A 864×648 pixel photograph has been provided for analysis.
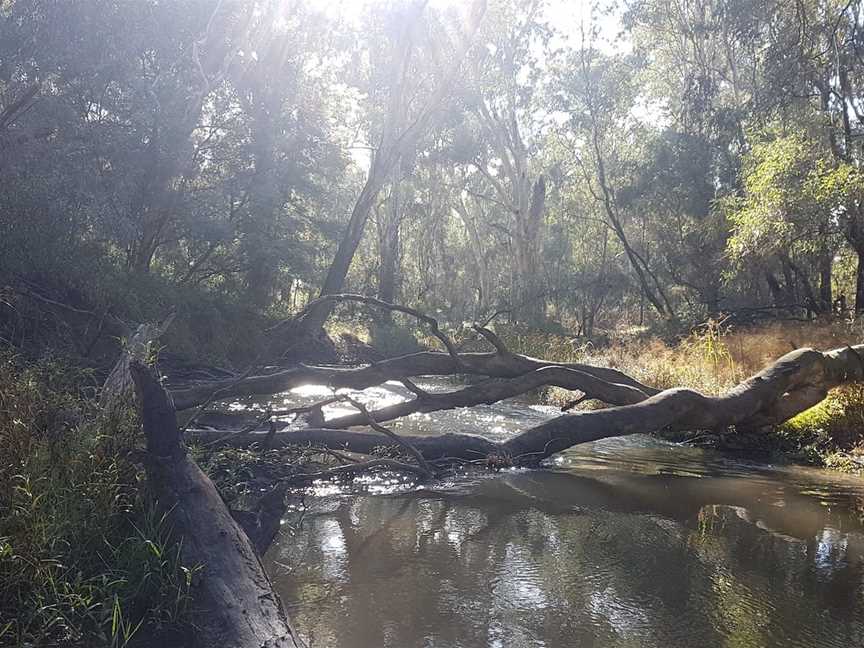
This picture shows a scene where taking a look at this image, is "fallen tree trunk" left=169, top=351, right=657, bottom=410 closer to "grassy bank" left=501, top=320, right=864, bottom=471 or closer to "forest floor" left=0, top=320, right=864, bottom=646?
"forest floor" left=0, top=320, right=864, bottom=646

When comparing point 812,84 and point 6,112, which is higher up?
point 812,84

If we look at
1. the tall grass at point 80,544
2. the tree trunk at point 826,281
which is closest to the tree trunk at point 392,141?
the tree trunk at point 826,281

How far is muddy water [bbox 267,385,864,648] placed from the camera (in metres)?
3.77

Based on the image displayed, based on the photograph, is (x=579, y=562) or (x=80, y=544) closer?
(x=80, y=544)

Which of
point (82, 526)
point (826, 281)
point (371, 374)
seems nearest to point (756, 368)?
point (371, 374)

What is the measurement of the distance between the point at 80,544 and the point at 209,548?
72cm

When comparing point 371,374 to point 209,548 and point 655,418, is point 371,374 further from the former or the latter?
point 209,548

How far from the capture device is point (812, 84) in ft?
57.2

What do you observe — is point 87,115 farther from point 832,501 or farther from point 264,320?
point 832,501

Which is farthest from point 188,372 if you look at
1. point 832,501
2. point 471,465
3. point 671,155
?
point 671,155

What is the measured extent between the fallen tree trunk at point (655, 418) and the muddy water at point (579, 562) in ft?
1.16

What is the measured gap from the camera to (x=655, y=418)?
7.70 meters

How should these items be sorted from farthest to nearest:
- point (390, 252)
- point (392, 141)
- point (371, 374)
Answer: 1. point (390, 252)
2. point (392, 141)
3. point (371, 374)

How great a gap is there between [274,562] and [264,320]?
16460 mm
